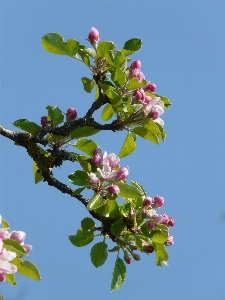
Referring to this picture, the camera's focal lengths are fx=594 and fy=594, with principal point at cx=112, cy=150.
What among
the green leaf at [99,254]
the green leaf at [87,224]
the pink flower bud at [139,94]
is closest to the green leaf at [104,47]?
the pink flower bud at [139,94]

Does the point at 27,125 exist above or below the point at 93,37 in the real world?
below

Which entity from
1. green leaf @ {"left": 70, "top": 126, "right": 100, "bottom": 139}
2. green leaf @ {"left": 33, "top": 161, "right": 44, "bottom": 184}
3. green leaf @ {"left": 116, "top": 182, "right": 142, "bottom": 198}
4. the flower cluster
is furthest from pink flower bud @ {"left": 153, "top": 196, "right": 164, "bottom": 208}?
green leaf @ {"left": 33, "top": 161, "right": 44, "bottom": 184}

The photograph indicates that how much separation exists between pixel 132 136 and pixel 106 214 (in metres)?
0.49

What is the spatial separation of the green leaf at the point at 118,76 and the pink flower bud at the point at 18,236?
106 cm

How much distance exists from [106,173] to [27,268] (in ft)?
2.68

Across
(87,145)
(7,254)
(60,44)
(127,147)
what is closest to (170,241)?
(127,147)

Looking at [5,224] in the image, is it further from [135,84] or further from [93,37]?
[93,37]

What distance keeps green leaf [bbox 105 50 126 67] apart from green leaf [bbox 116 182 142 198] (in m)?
0.66

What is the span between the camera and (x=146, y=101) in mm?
3295

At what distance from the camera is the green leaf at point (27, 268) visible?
2551mm

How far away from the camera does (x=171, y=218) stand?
3309mm

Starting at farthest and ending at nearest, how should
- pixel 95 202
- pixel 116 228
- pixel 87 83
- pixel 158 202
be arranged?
pixel 87 83
pixel 158 202
pixel 116 228
pixel 95 202

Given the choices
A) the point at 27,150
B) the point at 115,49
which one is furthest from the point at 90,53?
the point at 27,150

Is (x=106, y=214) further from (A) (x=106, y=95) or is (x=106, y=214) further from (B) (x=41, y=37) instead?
(B) (x=41, y=37)
